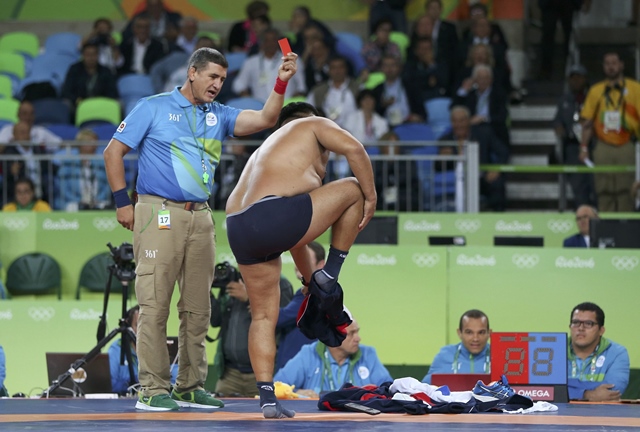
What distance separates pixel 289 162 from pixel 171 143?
763 mm

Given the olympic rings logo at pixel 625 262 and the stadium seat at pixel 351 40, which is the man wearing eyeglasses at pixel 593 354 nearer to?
the olympic rings logo at pixel 625 262

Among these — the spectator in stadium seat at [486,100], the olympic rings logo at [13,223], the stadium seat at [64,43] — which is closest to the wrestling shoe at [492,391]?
the olympic rings logo at [13,223]

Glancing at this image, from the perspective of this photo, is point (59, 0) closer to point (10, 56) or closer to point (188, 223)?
point (10, 56)

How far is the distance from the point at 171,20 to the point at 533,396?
34.2 ft

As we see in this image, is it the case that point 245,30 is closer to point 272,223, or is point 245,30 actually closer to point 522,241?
point 522,241

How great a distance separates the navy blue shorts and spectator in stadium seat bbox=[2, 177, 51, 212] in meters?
6.48

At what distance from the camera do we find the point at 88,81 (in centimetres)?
1526

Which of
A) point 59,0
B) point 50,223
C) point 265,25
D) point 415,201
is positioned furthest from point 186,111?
point 59,0

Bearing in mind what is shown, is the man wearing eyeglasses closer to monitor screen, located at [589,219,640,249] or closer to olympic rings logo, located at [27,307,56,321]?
monitor screen, located at [589,219,640,249]

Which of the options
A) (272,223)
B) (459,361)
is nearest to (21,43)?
(459,361)

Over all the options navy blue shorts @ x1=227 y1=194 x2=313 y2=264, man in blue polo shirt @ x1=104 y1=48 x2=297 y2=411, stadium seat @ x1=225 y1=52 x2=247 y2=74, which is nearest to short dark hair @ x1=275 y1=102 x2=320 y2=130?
man in blue polo shirt @ x1=104 y1=48 x2=297 y2=411

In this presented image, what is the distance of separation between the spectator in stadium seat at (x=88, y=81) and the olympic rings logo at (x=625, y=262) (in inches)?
288

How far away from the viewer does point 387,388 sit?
688cm

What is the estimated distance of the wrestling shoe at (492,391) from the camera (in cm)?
672
